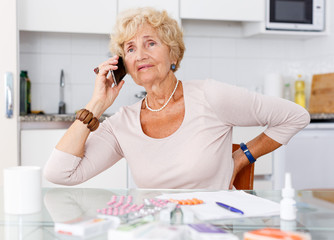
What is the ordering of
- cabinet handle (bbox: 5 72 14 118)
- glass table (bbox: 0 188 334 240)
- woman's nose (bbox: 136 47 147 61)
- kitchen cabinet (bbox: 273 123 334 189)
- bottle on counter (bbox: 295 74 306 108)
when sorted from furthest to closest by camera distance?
bottle on counter (bbox: 295 74 306 108) < kitchen cabinet (bbox: 273 123 334 189) < cabinet handle (bbox: 5 72 14 118) < woman's nose (bbox: 136 47 147 61) < glass table (bbox: 0 188 334 240)

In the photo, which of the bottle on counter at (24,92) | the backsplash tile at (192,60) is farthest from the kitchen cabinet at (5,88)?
the backsplash tile at (192,60)

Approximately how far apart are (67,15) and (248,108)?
5.61 feet

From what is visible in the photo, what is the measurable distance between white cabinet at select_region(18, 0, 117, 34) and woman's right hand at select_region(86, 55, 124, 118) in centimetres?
132

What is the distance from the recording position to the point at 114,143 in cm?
150

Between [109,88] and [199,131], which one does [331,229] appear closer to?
[199,131]

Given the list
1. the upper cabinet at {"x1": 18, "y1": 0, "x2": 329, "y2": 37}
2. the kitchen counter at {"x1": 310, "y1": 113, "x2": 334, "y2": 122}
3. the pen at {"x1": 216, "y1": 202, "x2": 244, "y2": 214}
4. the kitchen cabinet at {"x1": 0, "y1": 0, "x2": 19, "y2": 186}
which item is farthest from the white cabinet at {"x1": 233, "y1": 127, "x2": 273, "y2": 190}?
the pen at {"x1": 216, "y1": 202, "x2": 244, "y2": 214}

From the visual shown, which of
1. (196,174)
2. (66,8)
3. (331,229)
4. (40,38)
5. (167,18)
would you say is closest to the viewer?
(331,229)

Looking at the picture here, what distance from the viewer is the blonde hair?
4.82ft

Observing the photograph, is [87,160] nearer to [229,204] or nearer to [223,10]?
[229,204]

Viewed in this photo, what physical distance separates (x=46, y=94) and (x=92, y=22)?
66cm

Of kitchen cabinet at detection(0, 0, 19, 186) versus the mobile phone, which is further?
kitchen cabinet at detection(0, 0, 19, 186)

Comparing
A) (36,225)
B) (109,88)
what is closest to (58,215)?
(36,225)

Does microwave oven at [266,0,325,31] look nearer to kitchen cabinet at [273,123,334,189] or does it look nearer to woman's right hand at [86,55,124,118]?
kitchen cabinet at [273,123,334,189]

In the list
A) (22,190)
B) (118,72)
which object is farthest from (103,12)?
(22,190)
